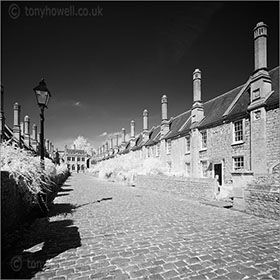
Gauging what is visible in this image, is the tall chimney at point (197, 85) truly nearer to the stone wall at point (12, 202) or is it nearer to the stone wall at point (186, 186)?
the stone wall at point (186, 186)

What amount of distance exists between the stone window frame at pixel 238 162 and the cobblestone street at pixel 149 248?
28.1 feet

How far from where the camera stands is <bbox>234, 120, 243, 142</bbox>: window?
15398 millimetres

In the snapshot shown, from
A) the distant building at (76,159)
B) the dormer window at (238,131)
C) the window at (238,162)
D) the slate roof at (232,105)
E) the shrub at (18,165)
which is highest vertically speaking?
the slate roof at (232,105)

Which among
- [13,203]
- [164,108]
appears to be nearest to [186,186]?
[13,203]

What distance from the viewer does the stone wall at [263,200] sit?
7227mm

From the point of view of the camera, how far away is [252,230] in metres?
6.00

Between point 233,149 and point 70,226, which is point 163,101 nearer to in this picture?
point 233,149

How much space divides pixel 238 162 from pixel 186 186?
18.6 ft

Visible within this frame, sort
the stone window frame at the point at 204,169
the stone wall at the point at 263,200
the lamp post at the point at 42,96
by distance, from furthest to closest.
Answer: the stone window frame at the point at 204,169 < the lamp post at the point at 42,96 < the stone wall at the point at 263,200

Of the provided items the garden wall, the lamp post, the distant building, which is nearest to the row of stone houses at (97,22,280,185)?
the lamp post

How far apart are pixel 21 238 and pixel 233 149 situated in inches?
619

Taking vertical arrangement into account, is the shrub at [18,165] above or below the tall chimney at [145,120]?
below

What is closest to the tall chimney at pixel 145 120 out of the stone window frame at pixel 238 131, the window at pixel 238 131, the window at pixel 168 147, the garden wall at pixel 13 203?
the window at pixel 168 147

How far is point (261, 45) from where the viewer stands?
46.3ft
